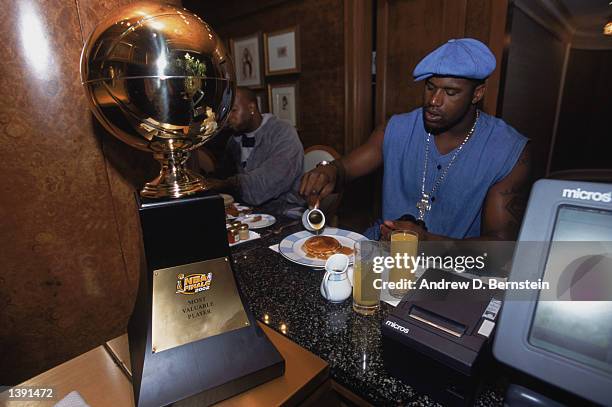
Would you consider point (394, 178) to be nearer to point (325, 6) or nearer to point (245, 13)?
point (325, 6)

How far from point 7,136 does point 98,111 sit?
33 centimetres

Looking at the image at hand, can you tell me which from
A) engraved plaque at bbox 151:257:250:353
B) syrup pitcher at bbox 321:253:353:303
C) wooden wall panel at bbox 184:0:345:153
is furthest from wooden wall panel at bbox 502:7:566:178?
engraved plaque at bbox 151:257:250:353

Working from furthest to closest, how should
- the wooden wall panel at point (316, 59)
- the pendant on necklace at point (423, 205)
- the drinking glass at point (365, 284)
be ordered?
the wooden wall panel at point (316, 59) < the pendant on necklace at point (423, 205) < the drinking glass at point (365, 284)

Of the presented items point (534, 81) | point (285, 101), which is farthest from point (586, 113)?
point (285, 101)

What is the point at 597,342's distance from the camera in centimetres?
36

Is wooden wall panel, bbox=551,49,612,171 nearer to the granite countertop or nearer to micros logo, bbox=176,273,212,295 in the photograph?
the granite countertop

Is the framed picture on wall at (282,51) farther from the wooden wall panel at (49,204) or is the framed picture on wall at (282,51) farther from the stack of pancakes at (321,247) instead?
the wooden wall panel at (49,204)

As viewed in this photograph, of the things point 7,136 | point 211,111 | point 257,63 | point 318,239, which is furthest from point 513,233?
point 257,63

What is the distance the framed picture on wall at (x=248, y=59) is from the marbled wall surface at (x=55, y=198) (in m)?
2.80

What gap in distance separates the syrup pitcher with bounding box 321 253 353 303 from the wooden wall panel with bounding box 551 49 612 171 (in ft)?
8.38

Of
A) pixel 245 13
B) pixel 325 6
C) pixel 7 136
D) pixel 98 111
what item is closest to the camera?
pixel 98 111

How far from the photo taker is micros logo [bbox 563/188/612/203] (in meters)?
0.36

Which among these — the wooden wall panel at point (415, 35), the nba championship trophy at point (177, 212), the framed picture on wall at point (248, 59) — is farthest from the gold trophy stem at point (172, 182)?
the framed picture on wall at point (248, 59)

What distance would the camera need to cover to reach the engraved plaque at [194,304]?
21.6 inches
